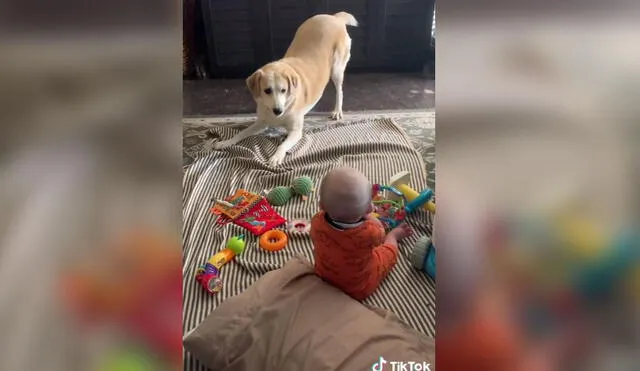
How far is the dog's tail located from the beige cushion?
2.53ft

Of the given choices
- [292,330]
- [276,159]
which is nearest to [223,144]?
[276,159]

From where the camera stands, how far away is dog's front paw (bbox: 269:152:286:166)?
110 cm

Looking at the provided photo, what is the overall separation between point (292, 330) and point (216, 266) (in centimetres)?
24

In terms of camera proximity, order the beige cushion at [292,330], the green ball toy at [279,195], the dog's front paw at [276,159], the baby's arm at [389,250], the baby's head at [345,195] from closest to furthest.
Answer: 1. the beige cushion at [292,330]
2. the baby's head at [345,195]
3. the baby's arm at [389,250]
4. the green ball toy at [279,195]
5. the dog's front paw at [276,159]

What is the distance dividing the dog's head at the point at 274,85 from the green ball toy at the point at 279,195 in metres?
0.31

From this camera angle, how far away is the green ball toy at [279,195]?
3.15ft

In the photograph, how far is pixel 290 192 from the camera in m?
0.98

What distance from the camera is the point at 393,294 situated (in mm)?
718
